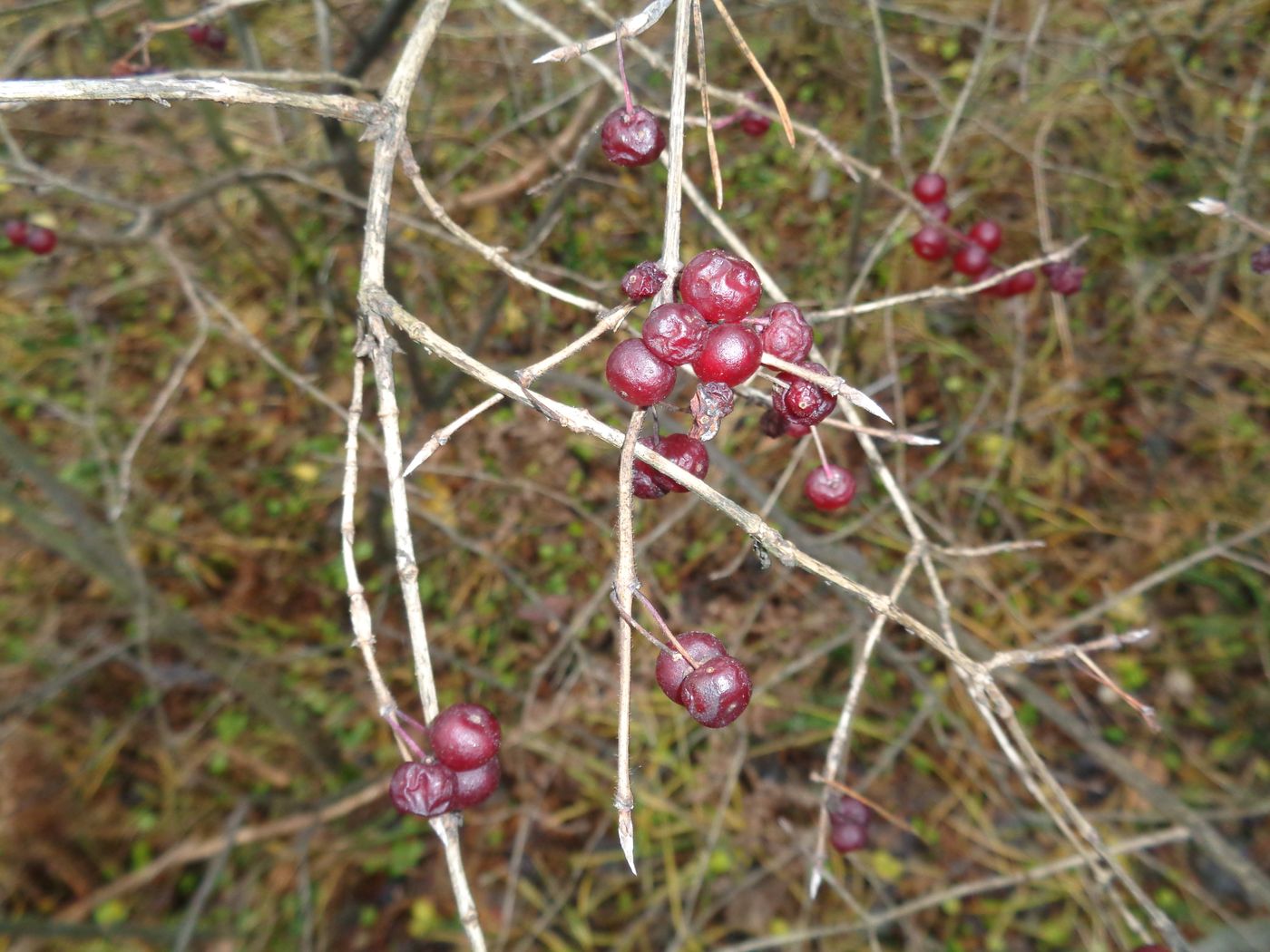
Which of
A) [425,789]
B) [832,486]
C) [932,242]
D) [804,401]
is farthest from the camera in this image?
[932,242]

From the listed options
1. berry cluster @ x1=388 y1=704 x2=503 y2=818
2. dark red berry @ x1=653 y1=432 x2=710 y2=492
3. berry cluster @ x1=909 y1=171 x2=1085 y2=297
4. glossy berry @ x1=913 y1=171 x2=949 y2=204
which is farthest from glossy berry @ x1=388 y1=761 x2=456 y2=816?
glossy berry @ x1=913 y1=171 x2=949 y2=204

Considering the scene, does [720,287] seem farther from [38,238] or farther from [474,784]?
[38,238]

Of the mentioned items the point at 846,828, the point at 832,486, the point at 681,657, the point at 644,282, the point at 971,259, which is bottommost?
the point at 846,828

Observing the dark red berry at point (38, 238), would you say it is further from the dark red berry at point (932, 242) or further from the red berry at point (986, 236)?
the red berry at point (986, 236)

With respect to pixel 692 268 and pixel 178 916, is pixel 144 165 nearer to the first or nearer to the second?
pixel 178 916

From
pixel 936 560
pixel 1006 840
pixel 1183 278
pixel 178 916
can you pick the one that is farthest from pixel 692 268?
pixel 1183 278

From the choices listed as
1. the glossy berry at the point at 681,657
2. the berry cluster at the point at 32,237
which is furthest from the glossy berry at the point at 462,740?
the berry cluster at the point at 32,237

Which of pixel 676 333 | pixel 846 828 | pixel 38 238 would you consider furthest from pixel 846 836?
pixel 38 238
